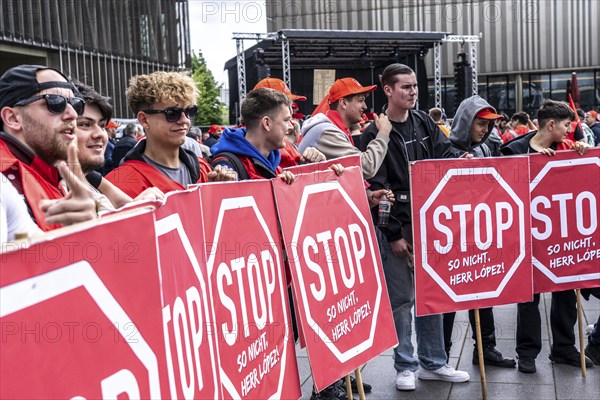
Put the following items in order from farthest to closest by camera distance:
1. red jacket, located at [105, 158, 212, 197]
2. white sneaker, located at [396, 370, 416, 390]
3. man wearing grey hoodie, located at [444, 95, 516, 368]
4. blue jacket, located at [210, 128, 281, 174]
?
1. man wearing grey hoodie, located at [444, 95, 516, 368]
2. white sneaker, located at [396, 370, 416, 390]
3. blue jacket, located at [210, 128, 281, 174]
4. red jacket, located at [105, 158, 212, 197]

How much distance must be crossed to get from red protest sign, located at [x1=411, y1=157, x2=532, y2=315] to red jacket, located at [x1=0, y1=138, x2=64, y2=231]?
9.17 feet

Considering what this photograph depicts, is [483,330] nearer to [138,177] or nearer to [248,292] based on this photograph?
[248,292]

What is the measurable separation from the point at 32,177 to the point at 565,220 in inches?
164

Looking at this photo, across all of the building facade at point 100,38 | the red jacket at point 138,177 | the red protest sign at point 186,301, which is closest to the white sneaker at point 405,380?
the red jacket at point 138,177

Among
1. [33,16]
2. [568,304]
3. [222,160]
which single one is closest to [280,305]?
[222,160]

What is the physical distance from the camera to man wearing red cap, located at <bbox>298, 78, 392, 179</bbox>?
5.18 meters

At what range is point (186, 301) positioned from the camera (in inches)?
103

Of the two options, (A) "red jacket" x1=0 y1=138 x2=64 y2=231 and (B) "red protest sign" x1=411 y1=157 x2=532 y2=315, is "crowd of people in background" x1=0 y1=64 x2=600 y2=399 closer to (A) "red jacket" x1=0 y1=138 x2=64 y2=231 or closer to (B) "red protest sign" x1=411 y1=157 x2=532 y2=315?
(A) "red jacket" x1=0 y1=138 x2=64 y2=231

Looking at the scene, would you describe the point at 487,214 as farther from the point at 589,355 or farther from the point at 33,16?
the point at 33,16

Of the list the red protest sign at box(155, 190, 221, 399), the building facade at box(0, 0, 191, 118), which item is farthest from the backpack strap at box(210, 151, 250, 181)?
the building facade at box(0, 0, 191, 118)

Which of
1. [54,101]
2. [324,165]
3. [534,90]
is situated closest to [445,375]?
[324,165]

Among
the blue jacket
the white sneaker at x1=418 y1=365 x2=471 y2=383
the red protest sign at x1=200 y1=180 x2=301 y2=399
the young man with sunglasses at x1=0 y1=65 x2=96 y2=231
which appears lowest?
the white sneaker at x1=418 y1=365 x2=471 y2=383

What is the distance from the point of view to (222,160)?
419cm

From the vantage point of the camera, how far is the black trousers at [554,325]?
578 cm
